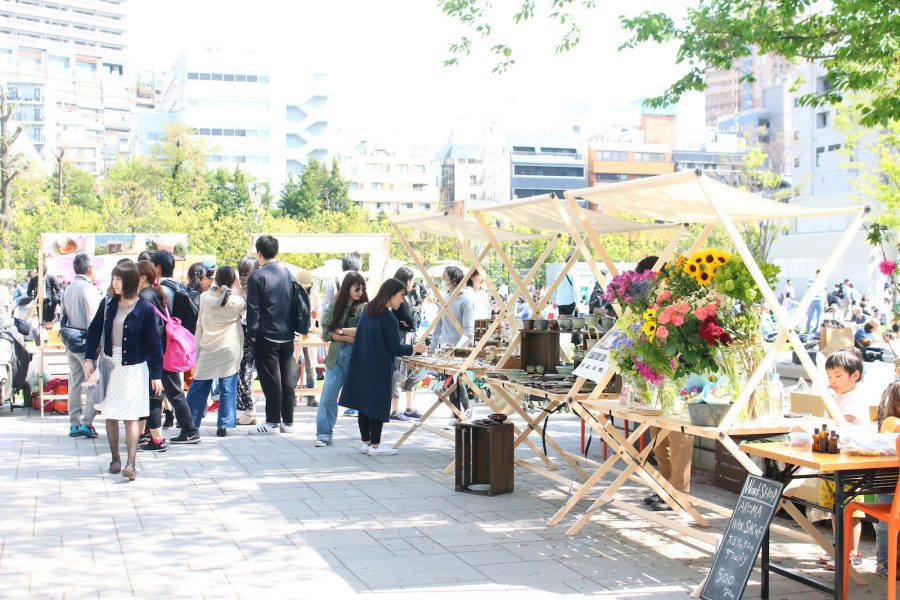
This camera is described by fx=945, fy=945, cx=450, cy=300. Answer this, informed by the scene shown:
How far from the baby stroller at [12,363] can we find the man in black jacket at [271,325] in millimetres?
3341

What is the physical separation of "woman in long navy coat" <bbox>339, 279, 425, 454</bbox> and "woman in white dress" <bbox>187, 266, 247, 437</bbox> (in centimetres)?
176

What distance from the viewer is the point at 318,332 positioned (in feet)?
40.4

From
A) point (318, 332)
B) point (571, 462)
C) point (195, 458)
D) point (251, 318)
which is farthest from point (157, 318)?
point (318, 332)

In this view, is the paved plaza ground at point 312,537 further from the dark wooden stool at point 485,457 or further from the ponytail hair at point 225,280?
the ponytail hair at point 225,280

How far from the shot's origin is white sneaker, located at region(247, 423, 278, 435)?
979 centimetres

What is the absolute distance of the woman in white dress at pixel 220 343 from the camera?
9461mm

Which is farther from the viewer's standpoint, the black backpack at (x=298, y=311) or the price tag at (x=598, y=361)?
the black backpack at (x=298, y=311)

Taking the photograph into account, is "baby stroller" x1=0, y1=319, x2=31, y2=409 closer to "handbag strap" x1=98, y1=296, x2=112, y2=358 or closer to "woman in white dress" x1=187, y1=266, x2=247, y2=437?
"woman in white dress" x1=187, y1=266, x2=247, y2=437

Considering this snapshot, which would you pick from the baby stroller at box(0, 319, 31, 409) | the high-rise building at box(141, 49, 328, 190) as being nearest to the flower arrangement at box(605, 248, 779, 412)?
the baby stroller at box(0, 319, 31, 409)

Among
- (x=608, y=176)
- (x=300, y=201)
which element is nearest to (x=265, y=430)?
(x=300, y=201)

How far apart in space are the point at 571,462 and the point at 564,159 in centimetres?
11107

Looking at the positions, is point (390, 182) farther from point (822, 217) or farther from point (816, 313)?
point (816, 313)

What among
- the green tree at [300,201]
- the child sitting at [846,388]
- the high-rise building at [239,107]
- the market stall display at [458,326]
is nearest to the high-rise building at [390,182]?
the high-rise building at [239,107]

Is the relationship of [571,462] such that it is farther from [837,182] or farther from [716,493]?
[837,182]
